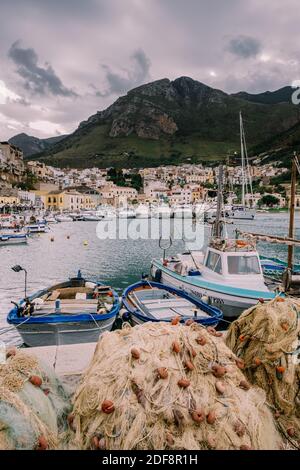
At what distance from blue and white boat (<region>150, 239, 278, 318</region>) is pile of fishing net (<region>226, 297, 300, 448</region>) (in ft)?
26.7

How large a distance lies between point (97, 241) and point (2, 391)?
46573 millimetres

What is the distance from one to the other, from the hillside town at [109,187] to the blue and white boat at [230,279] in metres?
61.7

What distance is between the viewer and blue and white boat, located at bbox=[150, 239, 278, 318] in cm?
1256

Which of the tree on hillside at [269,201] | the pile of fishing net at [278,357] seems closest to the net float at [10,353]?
the pile of fishing net at [278,357]

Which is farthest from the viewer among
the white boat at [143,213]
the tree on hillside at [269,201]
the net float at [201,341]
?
the tree on hillside at [269,201]

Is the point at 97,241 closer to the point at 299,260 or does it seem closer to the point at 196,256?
the point at 299,260

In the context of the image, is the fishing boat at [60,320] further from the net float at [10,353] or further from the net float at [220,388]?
the net float at [220,388]

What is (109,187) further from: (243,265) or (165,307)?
(165,307)

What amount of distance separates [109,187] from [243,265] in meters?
133

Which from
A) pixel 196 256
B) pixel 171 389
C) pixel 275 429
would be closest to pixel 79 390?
pixel 171 389

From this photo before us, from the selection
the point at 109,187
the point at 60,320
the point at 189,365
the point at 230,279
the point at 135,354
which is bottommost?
the point at 60,320

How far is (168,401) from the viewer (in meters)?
3.17

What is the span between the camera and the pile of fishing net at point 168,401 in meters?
3.04

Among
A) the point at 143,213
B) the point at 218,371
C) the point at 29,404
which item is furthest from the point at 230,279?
the point at 143,213
